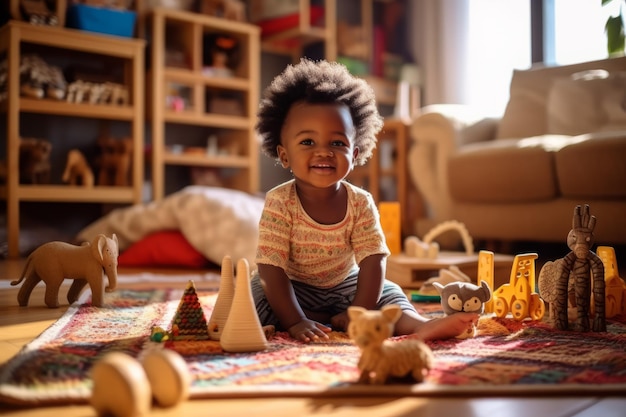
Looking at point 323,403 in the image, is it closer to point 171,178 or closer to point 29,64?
point 29,64

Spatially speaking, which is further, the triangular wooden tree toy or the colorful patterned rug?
the triangular wooden tree toy

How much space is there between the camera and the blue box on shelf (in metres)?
3.13

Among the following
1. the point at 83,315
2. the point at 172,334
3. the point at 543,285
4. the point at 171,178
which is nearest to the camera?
the point at 172,334

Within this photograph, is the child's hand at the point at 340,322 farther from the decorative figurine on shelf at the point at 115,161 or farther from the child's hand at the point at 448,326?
the decorative figurine on shelf at the point at 115,161

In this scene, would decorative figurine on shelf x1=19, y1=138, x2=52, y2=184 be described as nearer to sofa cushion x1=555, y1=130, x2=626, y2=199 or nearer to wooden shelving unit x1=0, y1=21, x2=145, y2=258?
wooden shelving unit x1=0, y1=21, x2=145, y2=258

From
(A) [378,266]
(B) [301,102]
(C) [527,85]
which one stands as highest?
(C) [527,85]

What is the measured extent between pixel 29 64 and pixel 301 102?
2130mm

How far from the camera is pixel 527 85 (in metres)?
3.14

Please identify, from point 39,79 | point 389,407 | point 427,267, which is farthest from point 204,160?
point 389,407

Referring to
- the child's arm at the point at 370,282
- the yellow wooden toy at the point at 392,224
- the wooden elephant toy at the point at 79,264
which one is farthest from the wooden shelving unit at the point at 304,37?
the child's arm at the point at 370,282

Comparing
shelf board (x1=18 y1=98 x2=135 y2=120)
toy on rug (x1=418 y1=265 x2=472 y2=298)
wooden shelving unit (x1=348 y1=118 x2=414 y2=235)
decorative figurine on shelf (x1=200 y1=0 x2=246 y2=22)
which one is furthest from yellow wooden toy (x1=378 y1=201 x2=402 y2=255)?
decorative figurine on shelf (x1=200 y1=0 x2=246 y2=22)

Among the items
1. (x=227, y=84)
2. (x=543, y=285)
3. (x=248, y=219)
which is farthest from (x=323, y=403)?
(x=227, y=84)

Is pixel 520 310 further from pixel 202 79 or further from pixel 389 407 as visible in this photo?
pixel 202 79

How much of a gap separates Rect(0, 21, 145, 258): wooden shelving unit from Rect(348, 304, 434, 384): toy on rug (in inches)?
96.0
